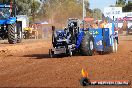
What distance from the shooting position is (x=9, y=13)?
101 feet

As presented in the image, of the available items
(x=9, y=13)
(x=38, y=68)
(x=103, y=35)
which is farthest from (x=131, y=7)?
(x=38, y=68)

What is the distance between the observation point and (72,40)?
18.9 meters

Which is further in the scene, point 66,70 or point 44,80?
point 66,70

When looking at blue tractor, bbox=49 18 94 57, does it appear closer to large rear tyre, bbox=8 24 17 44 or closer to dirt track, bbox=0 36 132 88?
dirt track, bbox=0 36 132 88

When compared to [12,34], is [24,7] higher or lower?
higher

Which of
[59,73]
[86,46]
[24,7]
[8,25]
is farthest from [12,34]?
[24,7]

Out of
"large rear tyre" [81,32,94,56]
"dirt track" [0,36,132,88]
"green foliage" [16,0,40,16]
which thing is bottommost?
"dirt track" [0,36,132,88]

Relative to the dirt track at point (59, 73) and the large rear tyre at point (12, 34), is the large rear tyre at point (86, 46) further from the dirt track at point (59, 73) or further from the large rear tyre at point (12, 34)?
the large rear tyre at point (12, 34)

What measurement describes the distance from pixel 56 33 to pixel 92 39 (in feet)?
5.65

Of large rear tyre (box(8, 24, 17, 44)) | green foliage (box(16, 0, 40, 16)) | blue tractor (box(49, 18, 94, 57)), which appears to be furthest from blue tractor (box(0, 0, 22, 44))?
green foliage (box(16, 0, 40, 16))

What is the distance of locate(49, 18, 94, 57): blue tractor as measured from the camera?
61.3ft

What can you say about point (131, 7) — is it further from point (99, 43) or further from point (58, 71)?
point (58, 71)

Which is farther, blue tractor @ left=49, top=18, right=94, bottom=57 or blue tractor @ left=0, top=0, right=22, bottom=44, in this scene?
blue tractor @ left=0, top=0, right=22, bottom=44

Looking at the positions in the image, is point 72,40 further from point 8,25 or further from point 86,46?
point 8,25
